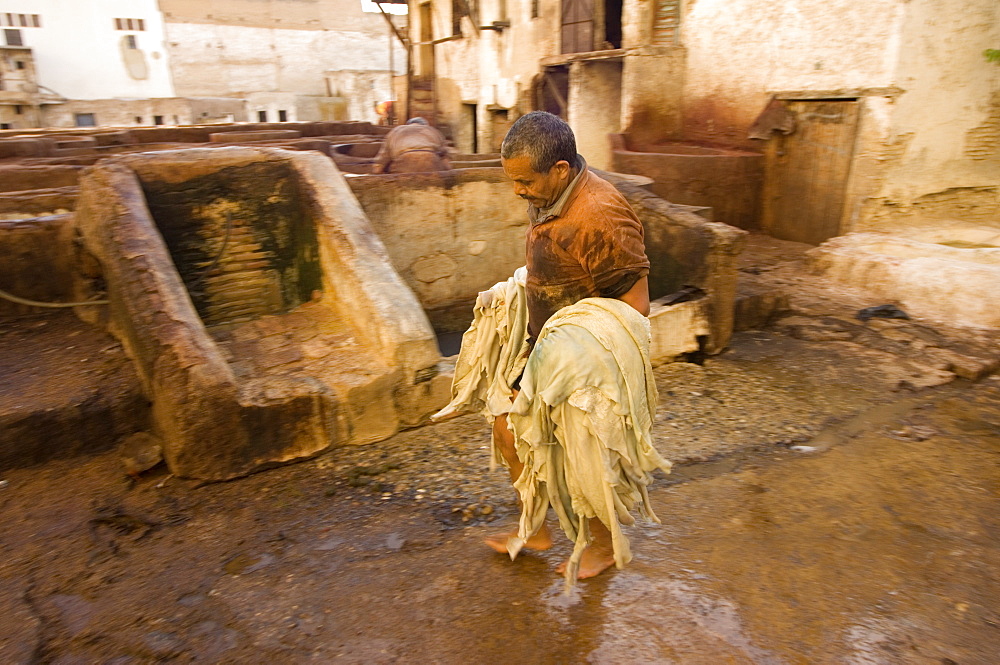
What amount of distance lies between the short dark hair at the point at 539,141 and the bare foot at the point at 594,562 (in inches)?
58.0

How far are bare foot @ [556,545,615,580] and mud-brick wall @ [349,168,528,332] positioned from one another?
3324mm

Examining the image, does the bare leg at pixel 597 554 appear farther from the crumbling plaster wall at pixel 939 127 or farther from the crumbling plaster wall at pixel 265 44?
the crumbling plaster wall at pixel 265 44

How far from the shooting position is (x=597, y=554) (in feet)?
8.79

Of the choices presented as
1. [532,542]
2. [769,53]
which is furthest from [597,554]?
[769,53]

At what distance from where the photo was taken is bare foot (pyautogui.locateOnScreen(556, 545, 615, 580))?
259 cm

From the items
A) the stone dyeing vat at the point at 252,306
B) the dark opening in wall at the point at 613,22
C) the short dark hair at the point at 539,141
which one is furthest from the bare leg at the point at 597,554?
the dark opening in wall at the point at 613,22

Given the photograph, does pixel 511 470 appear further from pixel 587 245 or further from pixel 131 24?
pixel 131 24

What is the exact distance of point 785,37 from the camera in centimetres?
773

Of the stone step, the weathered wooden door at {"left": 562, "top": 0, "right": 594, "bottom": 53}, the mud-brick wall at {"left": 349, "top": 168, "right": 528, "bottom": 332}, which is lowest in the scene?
the stone step

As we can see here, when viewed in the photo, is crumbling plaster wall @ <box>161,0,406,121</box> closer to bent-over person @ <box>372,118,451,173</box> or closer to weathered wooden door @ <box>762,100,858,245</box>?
weathered wooden door @ <box>762,100,858,245</box>

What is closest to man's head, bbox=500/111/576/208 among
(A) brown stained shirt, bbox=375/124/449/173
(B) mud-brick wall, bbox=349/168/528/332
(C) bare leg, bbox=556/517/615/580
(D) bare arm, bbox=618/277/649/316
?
(D) bare arm, bbox=618/277/649/316

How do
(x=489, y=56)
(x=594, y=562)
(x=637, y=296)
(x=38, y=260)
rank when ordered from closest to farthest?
1. (x=637, y=296)
2. (x=594, y=562)
3. (x=38, y=260)
4. (x=489, y=56)

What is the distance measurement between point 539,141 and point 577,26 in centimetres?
1085

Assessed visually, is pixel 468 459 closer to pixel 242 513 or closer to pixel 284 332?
pixel 242 513
